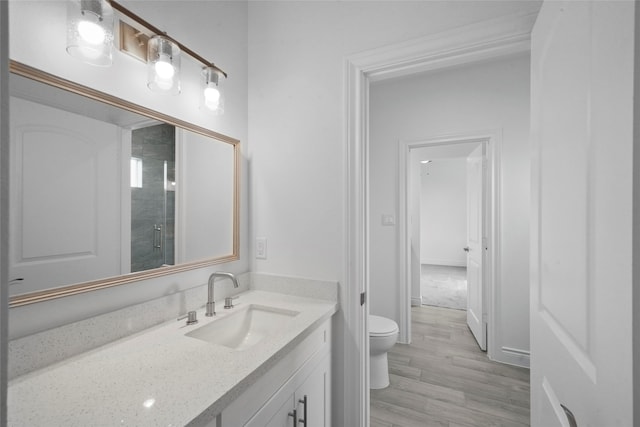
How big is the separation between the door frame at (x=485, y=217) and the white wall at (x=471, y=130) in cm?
5

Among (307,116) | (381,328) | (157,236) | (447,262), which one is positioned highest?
(307,116)

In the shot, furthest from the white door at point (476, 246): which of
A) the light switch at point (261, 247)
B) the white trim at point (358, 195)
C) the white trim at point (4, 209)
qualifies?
the white trim at point (4, 209)

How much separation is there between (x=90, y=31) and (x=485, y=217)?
9.86ft

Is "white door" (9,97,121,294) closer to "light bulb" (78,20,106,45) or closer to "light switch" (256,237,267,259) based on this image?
"light bulb" (78,20,106,45)

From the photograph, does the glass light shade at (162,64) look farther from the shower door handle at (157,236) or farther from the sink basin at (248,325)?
the sink basin at (248,325)

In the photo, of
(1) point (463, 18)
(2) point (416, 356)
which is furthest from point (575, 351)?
(2) point (416, 356)

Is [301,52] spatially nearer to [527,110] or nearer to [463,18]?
[463,18]

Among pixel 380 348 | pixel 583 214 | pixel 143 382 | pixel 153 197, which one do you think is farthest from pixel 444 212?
pixel 143 382

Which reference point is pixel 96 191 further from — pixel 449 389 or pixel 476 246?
pixel 476 246

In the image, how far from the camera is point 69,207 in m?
0.88

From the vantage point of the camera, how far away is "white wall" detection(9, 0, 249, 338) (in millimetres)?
790

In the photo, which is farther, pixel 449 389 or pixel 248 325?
pixel 449 389

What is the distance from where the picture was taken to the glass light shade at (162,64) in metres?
1.07

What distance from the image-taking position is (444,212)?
6.71m
